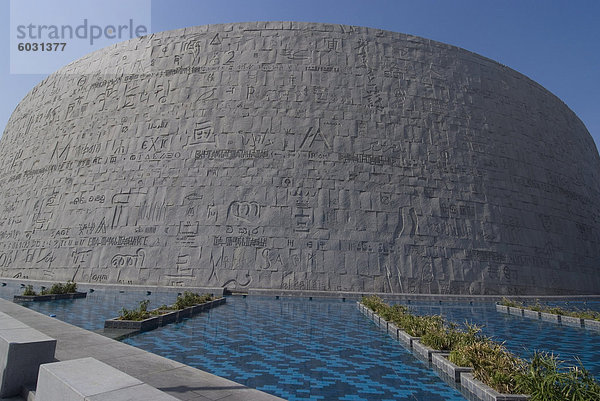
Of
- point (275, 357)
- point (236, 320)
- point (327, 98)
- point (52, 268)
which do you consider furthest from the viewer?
point (327, 98)

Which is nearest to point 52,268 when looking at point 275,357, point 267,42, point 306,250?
point 306,250

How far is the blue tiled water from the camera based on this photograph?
4227 millimetres

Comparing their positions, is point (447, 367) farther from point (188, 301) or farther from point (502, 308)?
point (502, 308)

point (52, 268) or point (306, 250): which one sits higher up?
point (306, 250)

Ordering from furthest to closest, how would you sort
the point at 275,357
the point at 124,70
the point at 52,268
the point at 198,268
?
the point at 124,70 < the point at 52,268 < the point at 198,268 < the point at 275,357

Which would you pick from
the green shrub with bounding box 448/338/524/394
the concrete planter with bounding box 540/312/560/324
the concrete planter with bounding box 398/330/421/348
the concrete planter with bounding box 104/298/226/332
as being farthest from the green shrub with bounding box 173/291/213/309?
the concrete planter with bounding box 540/312/560/324

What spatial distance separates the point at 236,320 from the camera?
8.28 meters

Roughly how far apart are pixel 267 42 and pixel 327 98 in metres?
4.05

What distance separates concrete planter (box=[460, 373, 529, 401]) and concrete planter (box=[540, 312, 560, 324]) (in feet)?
22.8

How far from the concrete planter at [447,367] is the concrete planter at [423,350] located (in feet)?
0.27

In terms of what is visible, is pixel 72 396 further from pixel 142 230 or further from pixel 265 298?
pixel 142 230

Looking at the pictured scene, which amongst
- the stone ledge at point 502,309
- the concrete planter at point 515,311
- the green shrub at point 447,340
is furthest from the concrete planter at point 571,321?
the green shrub at point 447,340

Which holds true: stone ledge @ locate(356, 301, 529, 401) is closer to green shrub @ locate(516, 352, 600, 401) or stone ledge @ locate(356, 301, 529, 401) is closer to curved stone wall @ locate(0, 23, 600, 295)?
green shrub @ locate(516, 352, 600, 401)

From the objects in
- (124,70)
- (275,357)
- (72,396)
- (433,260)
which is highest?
(124,70)
